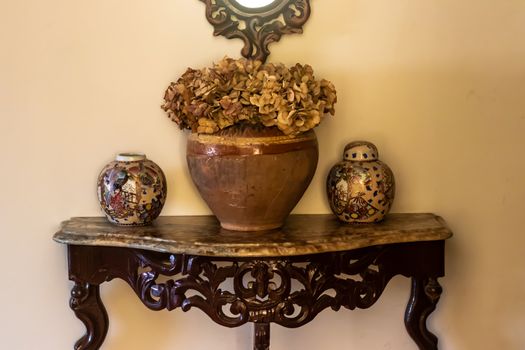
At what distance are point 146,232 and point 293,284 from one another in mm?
345

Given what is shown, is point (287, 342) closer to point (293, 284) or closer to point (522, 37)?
point (293, 284)

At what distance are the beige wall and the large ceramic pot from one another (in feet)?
0.50

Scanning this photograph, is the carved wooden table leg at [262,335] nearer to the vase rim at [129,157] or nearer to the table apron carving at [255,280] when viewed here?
the table apron carving at [255,280]

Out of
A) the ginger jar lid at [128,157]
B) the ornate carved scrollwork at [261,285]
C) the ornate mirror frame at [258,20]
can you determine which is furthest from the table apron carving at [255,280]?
the ornate mirror frame at [258,20]

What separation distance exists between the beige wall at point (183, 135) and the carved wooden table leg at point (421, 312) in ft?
0.18

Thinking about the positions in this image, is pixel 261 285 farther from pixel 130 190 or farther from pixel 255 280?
pixel 130 190

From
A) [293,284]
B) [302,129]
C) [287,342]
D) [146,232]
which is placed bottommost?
[287,342]

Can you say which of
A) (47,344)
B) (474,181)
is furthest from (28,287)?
(474,181)

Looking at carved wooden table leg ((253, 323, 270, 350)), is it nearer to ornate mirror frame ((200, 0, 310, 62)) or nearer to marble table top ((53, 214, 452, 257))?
marble table top ((53, 214, 452, 257))

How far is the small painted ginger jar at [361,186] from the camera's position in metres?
1.18

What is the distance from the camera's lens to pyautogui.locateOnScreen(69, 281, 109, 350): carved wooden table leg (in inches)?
47.5

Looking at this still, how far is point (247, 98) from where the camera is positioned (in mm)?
1071

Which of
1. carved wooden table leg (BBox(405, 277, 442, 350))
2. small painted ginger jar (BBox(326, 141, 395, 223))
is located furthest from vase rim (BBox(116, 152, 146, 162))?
carved wooden table leg (BBox(405, 277, 442, 350))

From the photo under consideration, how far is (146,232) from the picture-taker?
44.9 inches
